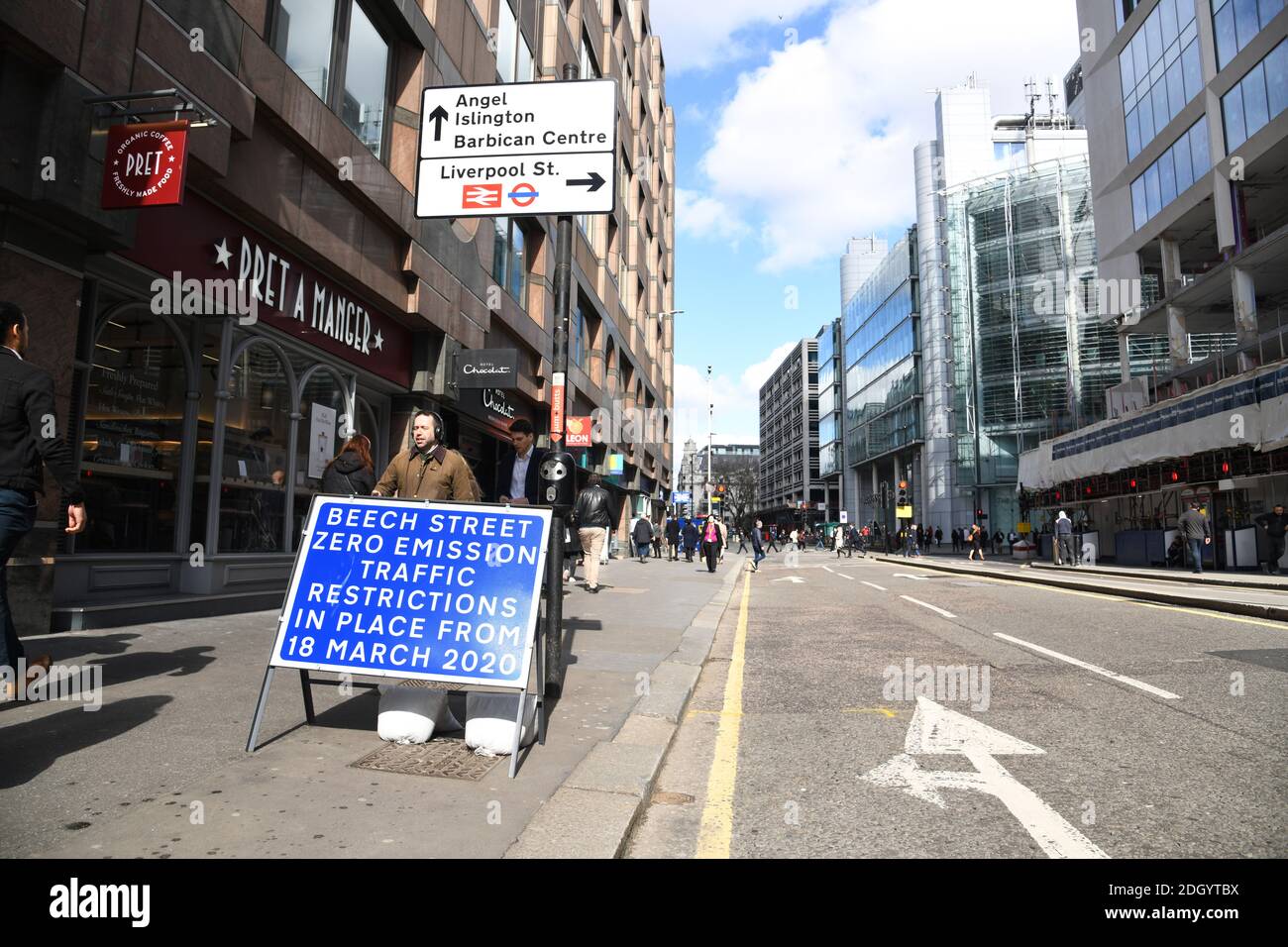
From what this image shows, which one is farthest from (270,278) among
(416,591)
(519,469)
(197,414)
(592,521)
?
(416,591)

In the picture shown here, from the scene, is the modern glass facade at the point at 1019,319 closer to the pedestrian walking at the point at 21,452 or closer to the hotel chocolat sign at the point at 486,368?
the hotel chocolat sign at the point at 486,368

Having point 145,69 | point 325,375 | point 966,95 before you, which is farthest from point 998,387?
point 145,69

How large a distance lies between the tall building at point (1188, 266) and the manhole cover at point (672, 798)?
2260 cm

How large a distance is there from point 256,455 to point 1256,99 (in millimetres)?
30417

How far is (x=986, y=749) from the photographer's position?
416cm

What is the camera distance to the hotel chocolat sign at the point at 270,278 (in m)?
7.53

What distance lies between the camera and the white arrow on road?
2.92m

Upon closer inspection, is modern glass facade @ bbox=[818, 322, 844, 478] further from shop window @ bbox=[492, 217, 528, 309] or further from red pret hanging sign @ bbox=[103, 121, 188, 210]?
red pret hanging sign @ bbox=[103, 121, 188, 210]

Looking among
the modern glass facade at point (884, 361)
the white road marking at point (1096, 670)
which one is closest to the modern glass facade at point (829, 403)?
the modern glass facade at point (884, 361)

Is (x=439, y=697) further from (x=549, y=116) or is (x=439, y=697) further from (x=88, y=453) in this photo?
(x=88, y=453)

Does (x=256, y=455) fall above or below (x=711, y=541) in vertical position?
above

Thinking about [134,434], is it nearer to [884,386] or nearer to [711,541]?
[711,541]

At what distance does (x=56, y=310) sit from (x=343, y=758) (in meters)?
5.04

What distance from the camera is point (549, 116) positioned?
556cm
